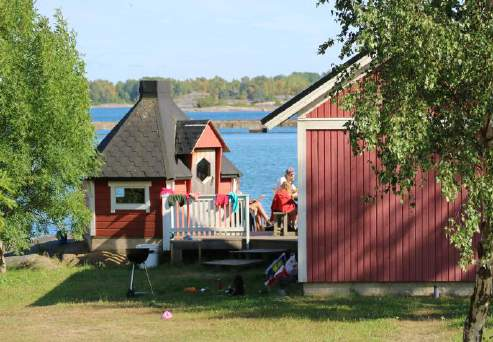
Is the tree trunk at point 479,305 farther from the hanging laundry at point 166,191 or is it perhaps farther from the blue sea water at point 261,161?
the blue sea water at point 261,161

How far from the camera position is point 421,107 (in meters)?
10.8

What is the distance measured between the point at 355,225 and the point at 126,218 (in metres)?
8.47

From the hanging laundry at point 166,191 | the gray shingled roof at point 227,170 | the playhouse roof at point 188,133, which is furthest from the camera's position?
the gray shingled roof at point 227,170

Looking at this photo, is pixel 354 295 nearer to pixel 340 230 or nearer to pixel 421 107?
pixel 340 230

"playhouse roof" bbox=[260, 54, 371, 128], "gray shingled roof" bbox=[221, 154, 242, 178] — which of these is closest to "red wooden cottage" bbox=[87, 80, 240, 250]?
"gray shingled roof" bbox=[221, 154, 242, 178]


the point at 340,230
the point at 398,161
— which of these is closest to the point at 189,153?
the point at 340,230

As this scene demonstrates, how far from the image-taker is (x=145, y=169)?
2530cm

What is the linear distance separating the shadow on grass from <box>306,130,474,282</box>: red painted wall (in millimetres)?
520

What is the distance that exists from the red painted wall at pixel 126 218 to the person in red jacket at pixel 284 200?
3.25 metres

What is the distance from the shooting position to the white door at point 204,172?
2688cm

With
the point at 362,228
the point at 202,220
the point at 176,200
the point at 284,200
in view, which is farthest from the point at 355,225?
the point at 176,200

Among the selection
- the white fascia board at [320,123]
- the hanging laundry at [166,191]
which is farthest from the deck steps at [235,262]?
the white fascia board at [320,123]

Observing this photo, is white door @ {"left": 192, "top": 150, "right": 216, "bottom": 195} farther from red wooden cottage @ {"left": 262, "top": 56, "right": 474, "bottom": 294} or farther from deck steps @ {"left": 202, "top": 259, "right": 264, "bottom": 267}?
red wooden cottage @ {"left": 262, "top": 56, "right": 474, "bottom": 294}

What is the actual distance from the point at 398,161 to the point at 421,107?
601 millimetres
